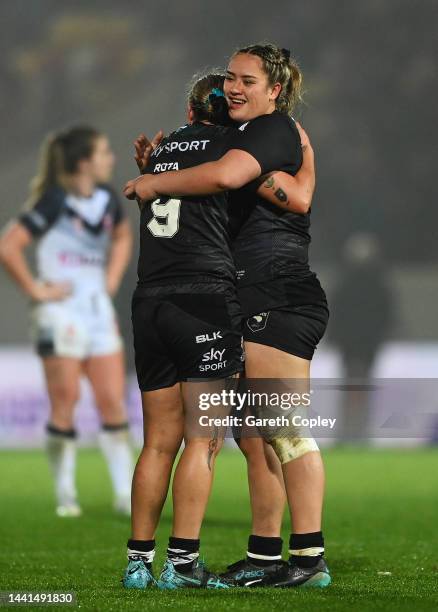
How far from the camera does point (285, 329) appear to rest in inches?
209

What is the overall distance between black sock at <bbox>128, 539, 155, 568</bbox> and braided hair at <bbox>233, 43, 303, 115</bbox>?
173cm

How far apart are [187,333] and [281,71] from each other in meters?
1.08

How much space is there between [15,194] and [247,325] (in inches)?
728

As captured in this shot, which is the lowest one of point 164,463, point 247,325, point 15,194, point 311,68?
point 164,463

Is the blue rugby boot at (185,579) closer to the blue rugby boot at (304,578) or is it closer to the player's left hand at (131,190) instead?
the blue rugby boot at (304,578)

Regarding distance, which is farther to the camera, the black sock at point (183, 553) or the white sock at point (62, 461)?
the white sock at point (62, 461)

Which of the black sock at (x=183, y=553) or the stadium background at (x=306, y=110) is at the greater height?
the stadium background at (x=306, y=110)

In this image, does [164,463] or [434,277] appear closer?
[164,463]

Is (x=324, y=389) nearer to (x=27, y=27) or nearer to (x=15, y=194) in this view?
(x=15, y=194)

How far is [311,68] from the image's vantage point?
2470 cm

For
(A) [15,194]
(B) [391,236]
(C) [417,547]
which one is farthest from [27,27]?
(C) [417,547]

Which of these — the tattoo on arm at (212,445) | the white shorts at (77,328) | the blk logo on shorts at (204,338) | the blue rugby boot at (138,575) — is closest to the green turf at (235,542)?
the blue rugby boot at (138,575)

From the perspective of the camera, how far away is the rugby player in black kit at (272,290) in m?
5.11

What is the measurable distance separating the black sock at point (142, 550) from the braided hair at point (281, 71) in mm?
1727
